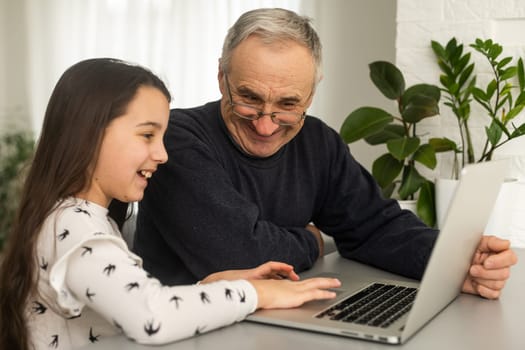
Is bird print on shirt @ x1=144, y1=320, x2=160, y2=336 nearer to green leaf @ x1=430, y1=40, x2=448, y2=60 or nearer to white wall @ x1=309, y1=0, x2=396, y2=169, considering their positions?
green leaf @ x1=430, y1=40, x2=448, y2=60

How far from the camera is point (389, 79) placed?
2506mm

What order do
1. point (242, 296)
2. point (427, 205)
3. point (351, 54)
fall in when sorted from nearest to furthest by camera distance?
point (242, 296) → point (427, 205) → point (351, 54)

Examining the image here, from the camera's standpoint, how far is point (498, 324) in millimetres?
1095

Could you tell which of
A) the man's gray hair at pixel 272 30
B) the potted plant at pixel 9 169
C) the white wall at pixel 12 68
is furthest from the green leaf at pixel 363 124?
the white wall at pixel 12 68

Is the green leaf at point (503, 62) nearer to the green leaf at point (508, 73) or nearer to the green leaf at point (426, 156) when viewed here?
the green leaf at point (508, 73)

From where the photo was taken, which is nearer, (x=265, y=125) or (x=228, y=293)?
(x=228, y=293)

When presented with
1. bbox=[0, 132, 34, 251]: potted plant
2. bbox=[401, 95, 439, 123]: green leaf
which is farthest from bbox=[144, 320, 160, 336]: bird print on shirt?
bbox=[0, 132, 34, 251]: potted plant

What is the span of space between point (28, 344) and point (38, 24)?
3.69 meters

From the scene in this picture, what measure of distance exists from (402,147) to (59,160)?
56.5 inches

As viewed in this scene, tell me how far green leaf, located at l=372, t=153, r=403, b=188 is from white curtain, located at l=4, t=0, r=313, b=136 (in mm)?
1381

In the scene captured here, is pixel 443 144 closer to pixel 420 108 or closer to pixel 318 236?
pixel 420 108

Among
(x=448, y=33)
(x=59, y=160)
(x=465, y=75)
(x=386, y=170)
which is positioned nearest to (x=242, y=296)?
(x=59, y=160)

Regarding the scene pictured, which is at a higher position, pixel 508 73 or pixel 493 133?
Result: pixel 508 73

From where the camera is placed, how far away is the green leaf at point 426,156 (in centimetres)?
237
